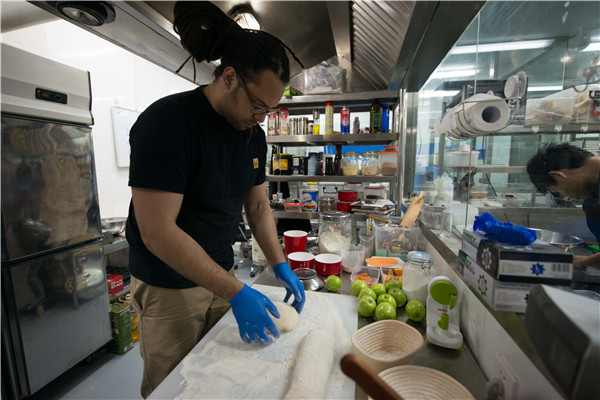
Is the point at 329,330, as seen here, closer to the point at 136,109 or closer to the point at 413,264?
the point at 413,264

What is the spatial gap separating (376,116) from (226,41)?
1516mm

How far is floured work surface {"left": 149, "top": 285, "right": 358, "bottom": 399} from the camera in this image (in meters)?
0.72

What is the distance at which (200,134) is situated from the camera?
3.44ft

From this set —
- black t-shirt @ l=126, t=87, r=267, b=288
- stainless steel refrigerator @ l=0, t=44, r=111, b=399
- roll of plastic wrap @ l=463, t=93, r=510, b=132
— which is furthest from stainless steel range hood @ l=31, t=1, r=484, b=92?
stainless steel refrigerator @ l=0, t=44, r=111, b=399

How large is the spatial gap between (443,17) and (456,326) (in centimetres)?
115

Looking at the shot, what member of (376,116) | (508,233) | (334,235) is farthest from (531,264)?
(376,116)

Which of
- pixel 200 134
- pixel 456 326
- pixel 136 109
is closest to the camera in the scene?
pixel 456 326

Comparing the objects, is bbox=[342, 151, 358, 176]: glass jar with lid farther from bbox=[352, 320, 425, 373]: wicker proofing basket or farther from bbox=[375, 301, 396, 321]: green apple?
bbox=[352, 320, 425, 373]: wicker proofing basket

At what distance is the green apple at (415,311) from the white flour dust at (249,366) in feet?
0.84

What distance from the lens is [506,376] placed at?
2.12 feet

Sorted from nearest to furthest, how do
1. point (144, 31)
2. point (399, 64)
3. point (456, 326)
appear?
point (456, 326), point (144, 31), point (399, 64)

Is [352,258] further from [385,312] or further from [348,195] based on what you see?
[348,195]

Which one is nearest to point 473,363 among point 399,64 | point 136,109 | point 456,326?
point 456,326

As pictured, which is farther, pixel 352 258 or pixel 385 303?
pixel 352 258
